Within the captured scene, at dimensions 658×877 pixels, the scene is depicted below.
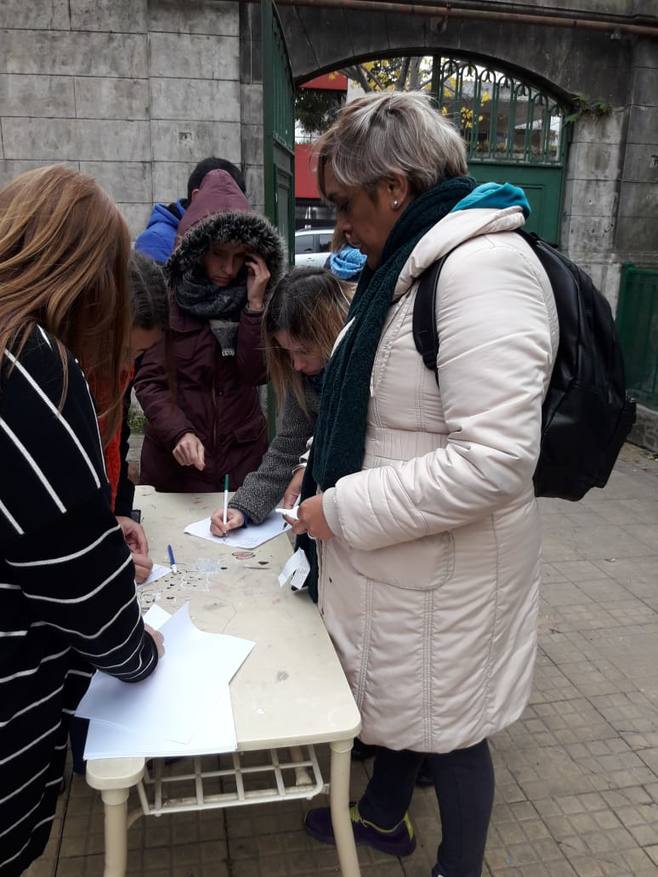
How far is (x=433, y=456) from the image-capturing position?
129cm

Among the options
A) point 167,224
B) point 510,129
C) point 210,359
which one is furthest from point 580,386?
point 510,129

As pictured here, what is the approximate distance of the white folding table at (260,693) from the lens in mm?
1214

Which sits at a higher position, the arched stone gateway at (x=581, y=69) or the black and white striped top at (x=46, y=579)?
the arched stone gateway at (x=581, y=69)

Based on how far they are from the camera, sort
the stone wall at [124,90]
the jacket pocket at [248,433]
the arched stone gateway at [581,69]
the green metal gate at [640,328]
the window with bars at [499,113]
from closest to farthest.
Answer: the jacket pocket at [248,433]
the stone wall at [124,90]
the arched stone gateway at [581,69]
the green metal gate at [640,328]
the window with bars at [499,113]

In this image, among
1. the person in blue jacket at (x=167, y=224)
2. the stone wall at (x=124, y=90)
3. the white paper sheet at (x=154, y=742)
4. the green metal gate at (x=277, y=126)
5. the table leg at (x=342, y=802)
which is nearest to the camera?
the white paper sheet at (x=154, y=742)

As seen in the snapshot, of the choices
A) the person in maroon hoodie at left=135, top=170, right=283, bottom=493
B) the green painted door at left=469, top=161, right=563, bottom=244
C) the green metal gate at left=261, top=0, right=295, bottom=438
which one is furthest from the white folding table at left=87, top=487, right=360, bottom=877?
the green painted door at left=469, top=161, right=563, bottom=244

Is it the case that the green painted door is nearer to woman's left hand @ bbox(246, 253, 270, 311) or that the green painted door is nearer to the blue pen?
woman's left hand @ bbox(246, 253, 270, 311)

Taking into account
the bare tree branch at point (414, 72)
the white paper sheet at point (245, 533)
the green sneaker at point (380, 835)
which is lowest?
the green sneaker at point (380, 835)

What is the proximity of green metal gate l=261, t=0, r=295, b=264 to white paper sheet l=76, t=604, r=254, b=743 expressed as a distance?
2.51 m

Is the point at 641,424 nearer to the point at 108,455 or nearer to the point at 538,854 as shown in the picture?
the point at 538,854

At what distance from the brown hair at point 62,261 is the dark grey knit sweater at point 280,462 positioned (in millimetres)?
1052

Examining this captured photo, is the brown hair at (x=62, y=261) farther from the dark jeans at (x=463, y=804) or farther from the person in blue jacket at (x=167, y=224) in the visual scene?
the person in blue jacket at (x=167, y=224)

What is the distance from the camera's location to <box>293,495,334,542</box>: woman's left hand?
1458mm

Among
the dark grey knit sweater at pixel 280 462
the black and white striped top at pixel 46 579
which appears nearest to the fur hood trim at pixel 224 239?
the dark grey knit sweater at pixel 280 462
